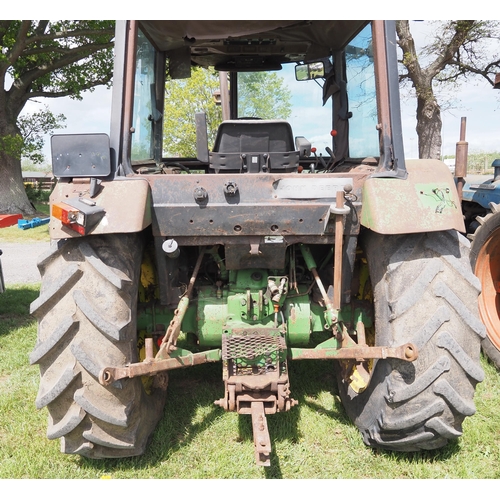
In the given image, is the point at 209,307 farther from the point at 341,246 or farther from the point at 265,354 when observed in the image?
the point at 341,246

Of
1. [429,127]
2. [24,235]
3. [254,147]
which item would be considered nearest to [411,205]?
[254,147]

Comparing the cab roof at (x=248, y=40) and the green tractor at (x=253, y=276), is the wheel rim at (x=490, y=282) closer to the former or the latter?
the green tractor at (x=253, y=276)

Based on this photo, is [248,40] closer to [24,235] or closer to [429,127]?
[24,235]

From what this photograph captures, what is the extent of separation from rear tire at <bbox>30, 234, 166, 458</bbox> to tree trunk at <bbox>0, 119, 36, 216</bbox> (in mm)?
15185

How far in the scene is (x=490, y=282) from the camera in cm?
432

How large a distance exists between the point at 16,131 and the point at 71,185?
51.2ft

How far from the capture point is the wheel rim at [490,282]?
4199mm

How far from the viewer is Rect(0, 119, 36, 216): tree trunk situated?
53.9 feet

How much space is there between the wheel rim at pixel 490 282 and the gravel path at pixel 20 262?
527cm

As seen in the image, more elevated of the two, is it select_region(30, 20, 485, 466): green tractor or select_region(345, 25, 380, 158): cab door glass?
select_region(345, 25, 380, 158): cab door glass

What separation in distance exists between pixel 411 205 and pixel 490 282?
2227 millimetres

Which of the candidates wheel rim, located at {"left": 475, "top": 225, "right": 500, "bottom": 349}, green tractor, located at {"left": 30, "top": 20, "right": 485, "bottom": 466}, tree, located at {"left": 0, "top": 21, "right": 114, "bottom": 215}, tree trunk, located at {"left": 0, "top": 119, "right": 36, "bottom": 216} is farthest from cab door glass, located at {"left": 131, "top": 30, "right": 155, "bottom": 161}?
tree trunk, located at {"left": 0, "top": 119, "right": 36, "bottom": 216}

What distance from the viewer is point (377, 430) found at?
→ 109 inches

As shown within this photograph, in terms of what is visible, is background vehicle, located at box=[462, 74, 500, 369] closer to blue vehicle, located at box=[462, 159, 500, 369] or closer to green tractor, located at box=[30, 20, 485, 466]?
blue vehicle, located at box=[462, 159, 500, 369]
